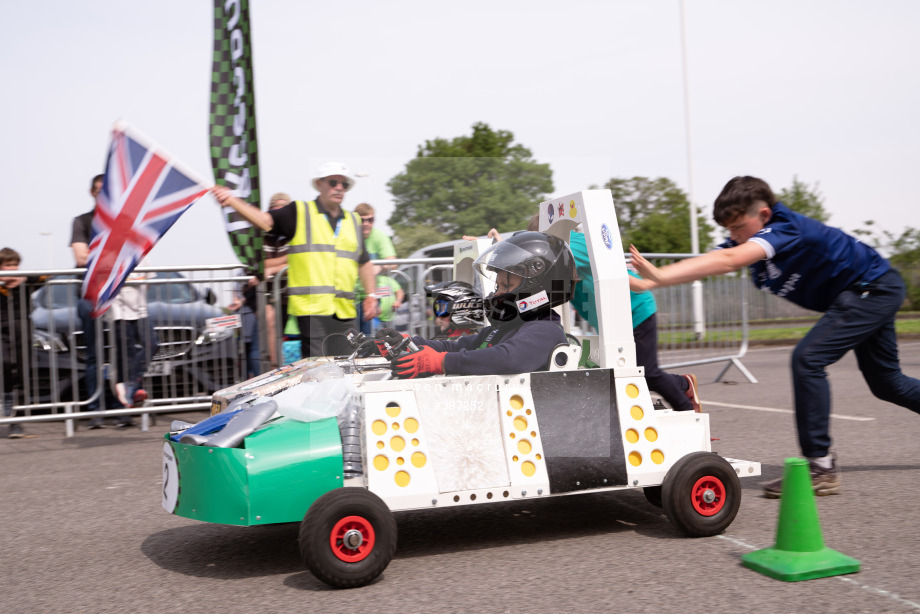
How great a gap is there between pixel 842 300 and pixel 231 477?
3565 millimetres

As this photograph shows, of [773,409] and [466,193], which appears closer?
[466,193]

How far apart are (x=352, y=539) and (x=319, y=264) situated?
326 cm

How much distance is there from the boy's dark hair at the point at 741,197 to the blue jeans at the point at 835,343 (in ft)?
2.46

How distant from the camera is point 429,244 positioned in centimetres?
736

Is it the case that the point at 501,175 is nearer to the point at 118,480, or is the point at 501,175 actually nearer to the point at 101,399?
the point at 118,480

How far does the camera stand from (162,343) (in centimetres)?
883

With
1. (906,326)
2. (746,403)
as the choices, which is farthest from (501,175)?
(906,326)

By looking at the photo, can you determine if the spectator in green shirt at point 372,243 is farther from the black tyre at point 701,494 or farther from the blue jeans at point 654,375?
the black tyre at point 701,494

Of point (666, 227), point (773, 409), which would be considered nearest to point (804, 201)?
point (666, 227)

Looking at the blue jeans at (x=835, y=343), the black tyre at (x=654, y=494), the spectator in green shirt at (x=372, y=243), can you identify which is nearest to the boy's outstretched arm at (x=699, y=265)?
the blue jeans at (x=835, y=343)

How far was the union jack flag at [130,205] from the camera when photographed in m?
5.96

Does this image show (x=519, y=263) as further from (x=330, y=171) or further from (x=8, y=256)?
(x=8, y=256)

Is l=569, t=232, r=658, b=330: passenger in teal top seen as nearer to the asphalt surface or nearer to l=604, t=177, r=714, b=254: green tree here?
the asphalt surface

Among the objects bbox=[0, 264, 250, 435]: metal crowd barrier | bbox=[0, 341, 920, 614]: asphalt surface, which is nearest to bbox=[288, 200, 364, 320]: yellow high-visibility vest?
bbox=[0, 341, 920, 614]: asphalt surface
